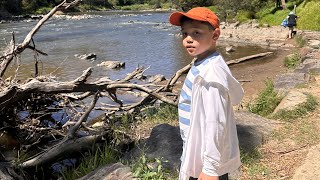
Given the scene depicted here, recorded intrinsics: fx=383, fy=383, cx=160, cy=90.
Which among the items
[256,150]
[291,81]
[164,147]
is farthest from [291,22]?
[164,147]

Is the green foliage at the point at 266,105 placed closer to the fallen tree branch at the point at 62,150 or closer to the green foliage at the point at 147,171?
the fallen tree branch at the point at 62,150

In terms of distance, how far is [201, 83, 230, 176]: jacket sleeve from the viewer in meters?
2.19

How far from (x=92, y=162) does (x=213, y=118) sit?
338 centimetres

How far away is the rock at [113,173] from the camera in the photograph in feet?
13.6

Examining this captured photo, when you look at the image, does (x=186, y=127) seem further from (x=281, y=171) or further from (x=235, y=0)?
(x=235, y=0)

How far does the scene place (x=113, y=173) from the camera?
420 cm

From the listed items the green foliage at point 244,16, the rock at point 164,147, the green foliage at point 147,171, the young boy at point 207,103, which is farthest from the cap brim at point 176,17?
the green foliage at point 244,16

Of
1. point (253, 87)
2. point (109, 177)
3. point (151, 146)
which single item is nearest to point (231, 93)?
point (109, 177)

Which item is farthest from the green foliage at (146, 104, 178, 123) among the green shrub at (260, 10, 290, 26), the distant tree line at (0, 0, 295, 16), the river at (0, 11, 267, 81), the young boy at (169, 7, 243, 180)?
the green shrub at (260, 10, 290, 26)

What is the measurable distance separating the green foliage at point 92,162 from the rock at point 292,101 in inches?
115

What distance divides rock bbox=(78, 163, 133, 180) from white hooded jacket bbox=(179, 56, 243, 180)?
1.90m

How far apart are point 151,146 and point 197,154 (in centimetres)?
273

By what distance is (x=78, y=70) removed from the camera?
1670 cm

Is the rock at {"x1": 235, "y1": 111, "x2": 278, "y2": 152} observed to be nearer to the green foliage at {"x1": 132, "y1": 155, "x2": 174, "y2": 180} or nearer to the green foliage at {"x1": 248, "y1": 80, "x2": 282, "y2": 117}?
the green foliage at {"x1": 248, "y1": 80, "x2": 282, "y2": 117}
